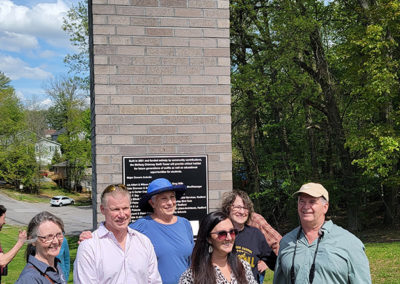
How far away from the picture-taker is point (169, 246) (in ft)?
12.3

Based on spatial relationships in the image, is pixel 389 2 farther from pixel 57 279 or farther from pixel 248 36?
pixel 57 279

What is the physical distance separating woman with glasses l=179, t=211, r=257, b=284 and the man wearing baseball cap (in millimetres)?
379

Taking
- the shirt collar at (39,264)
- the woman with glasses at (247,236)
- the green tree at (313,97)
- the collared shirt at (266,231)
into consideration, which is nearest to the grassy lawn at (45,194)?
the green tree at (313,97)

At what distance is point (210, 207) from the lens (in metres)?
5.50

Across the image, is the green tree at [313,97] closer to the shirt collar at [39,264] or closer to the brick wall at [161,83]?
the brick wall at [161,83]

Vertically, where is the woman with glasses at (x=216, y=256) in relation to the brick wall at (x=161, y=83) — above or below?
below

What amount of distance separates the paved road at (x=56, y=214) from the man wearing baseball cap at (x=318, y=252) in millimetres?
24956

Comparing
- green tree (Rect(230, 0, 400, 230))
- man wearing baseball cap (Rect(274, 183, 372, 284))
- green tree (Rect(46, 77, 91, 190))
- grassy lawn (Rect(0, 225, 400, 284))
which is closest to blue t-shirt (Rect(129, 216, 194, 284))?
man wearing baseball cap (Rect(274, 183, 372, 284))

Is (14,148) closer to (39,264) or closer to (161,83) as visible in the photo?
(161,83)

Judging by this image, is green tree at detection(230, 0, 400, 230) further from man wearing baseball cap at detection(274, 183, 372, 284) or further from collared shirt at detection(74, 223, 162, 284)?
collared shirt at detection(74, 223, 162, 284)

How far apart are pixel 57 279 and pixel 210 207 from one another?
8.68 feet

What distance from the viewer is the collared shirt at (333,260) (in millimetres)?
3170

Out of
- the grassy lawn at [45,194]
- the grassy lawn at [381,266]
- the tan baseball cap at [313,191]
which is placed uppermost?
the tan baseball cap at [313,191]

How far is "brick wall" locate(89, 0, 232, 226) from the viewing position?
5391mm
